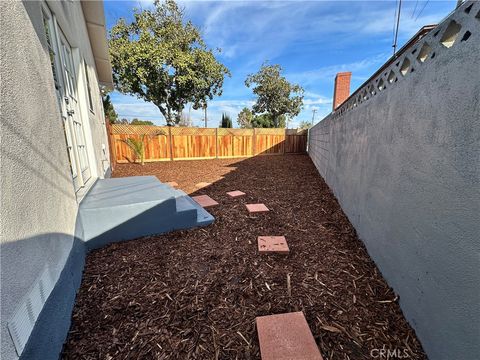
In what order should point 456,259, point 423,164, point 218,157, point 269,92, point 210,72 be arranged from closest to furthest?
point 456,259
point 423,164
point 218,157
point 210,72
point 269,92

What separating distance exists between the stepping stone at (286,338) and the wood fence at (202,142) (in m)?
8.81

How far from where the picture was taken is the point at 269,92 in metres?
20.0

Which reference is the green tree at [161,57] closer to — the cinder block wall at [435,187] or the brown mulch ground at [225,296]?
the brown mulch ground at [225,296]

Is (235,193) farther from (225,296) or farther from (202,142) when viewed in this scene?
(202,142)

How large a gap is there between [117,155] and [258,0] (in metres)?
7.31

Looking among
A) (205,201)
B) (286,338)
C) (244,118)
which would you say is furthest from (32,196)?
(244,118)

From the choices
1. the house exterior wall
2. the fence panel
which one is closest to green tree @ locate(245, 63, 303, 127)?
the fence panel

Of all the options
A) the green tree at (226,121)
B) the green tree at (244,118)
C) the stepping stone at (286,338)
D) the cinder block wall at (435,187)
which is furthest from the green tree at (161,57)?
the green tree at (244,118)

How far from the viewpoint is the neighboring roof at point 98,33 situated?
469cm

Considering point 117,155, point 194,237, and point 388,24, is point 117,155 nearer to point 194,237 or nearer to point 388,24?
point 194,237

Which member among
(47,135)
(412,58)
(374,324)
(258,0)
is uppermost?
(258,0)

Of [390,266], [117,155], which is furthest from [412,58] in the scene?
[117,155]

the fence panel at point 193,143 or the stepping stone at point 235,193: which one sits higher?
the fence panel at point 193,143

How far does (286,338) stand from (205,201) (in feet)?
9.39
